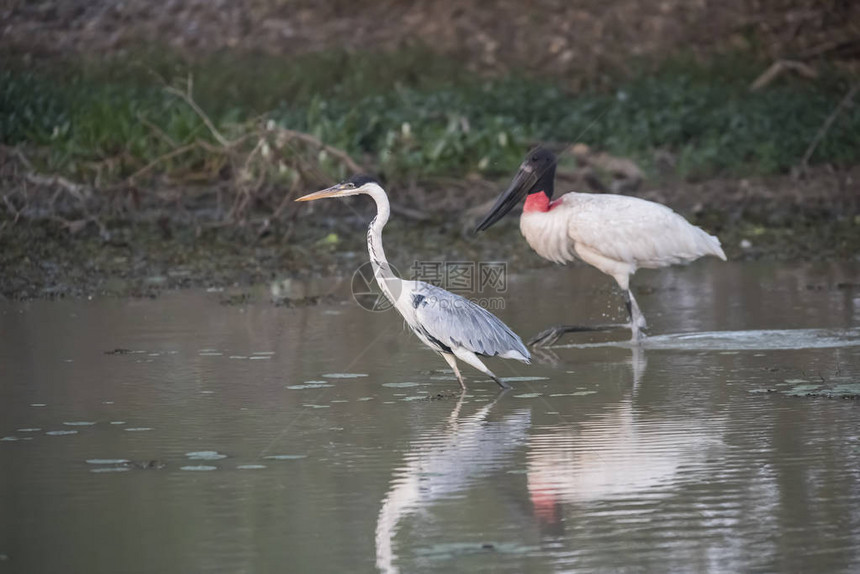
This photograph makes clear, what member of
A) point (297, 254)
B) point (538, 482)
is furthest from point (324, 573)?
point (297, 254)

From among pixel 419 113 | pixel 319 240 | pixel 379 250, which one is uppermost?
pixel 419 113

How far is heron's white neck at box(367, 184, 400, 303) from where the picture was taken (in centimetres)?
865

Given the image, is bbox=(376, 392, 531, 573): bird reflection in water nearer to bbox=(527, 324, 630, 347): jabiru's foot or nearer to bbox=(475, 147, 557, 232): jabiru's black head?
bbox=(527, 324, 630, 347): jabiru's foot

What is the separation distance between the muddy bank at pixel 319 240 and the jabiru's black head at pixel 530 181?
196 cm

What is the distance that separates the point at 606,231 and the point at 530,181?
0.78m

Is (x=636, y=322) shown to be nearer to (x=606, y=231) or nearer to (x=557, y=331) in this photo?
(x=557, y=331)

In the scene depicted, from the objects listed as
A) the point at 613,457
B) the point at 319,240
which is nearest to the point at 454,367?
the point at 613,457

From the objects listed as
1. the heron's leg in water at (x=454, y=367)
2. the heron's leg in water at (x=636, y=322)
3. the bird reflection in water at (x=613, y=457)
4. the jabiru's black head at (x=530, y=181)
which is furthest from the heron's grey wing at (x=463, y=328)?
the jabiru's black head at (x=530, y=181)

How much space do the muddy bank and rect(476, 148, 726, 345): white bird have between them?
2298mm

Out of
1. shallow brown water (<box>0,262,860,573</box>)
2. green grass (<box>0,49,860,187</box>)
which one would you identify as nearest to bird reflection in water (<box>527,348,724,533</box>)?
shallow brown water (<box>0,262,860,573</box>)

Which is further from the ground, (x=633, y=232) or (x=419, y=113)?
(x=419, y=113)

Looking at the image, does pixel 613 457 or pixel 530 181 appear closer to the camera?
pixel 613 457

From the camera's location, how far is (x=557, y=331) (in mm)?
9891

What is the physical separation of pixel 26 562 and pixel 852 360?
5.05 metres
